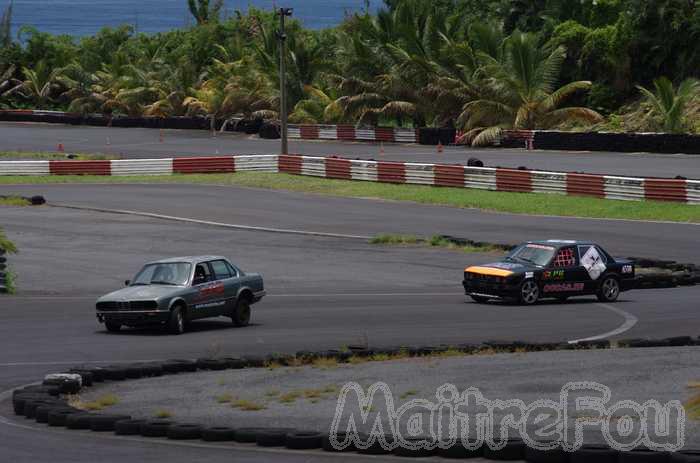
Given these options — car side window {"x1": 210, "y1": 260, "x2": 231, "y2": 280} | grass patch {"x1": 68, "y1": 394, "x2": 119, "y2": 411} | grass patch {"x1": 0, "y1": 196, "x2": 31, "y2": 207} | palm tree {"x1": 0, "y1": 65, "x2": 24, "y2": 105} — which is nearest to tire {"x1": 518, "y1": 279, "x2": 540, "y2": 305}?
car side window {"x1": 210, "y1": 260, "x2": 231, "y2": 280}

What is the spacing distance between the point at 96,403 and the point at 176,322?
6796 mm

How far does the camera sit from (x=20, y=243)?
118 ft

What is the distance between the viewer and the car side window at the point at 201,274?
73.5 feet

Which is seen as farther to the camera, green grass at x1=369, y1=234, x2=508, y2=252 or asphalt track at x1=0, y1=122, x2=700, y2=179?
asphalt track at x1=0, y1=122, x2=700, y2=179

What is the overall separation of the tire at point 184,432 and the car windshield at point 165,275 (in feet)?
32.0

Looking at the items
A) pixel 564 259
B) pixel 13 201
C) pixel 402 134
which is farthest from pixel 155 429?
pixel 402 134

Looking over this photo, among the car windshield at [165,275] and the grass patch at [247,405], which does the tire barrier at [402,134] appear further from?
the grass patch at [247,405]

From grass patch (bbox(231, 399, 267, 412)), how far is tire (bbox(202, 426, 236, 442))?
1.76 m

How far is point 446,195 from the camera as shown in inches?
1892

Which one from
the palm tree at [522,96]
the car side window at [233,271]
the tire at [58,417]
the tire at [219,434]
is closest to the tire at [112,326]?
the car side window at [233,271]

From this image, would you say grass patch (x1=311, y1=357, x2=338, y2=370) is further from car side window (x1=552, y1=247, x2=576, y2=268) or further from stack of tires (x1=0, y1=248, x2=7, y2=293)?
stack of tires (x1=0, y1=248, x2=7, y2=293)

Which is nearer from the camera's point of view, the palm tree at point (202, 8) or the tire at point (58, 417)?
the tire at point (58, 417)

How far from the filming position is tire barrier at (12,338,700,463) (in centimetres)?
1066

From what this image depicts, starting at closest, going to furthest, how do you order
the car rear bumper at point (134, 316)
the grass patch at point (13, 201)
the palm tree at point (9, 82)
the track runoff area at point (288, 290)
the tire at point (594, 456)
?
the tire at point (594, 456)
the track runoff area at point (288, 290)
the car rear bumper at point (134, 316)
the grass patch at point (13, 201)
the palm tree at point (9, 82)
